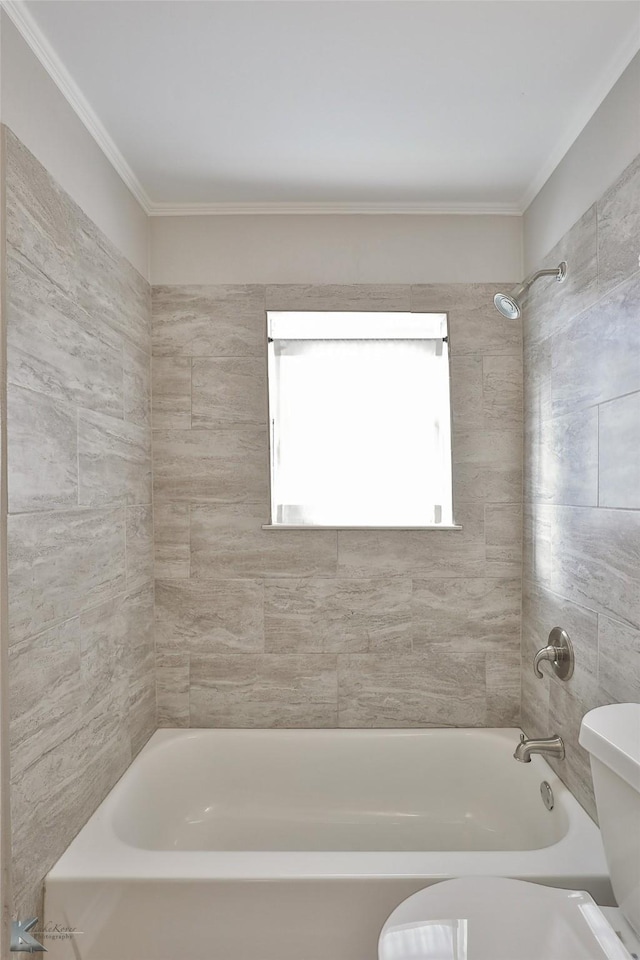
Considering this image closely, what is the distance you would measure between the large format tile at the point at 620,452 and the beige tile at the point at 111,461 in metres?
1.51

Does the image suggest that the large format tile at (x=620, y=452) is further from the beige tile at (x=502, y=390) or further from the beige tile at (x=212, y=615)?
the beige tile at (x=212, y=615)

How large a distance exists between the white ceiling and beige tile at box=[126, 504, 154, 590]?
4.12 ft

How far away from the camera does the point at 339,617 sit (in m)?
2.51

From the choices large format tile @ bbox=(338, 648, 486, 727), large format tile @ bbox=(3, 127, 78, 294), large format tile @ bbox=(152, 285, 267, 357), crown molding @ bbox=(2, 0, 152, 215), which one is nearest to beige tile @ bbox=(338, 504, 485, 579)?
large format tile @ bbox=(338, 648, 486, 727)

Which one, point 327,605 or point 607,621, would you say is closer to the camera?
point 607,621

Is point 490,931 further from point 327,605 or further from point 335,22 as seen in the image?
point 335,22

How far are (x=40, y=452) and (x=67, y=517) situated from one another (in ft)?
0.77

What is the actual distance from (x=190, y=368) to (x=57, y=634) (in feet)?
4.15

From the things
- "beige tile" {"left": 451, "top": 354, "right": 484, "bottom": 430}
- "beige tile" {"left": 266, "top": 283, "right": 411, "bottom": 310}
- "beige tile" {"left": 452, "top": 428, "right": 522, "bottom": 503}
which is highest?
"beige tile" {"left": 266, "top": 283, "right": 411, "bottom": 310}

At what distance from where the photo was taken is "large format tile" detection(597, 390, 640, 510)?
1541mm

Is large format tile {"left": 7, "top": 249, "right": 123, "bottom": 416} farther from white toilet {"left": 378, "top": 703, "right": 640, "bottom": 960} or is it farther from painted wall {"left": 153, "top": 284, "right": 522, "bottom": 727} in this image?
white toilet {"left": 378, "top": 703, "right": 640, "bottom": 960}

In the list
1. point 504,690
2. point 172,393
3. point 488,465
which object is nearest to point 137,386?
point 172,393

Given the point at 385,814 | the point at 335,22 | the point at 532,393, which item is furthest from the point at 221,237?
the point at 385,814

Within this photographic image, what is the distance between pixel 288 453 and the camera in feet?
8.48
